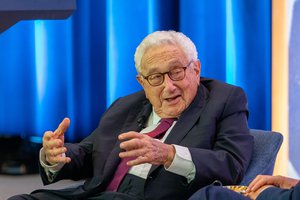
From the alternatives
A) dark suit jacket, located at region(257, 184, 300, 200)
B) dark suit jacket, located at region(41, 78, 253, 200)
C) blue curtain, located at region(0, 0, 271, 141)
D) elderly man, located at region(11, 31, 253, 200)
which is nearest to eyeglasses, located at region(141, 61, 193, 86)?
elderly man, located at region(11, 31, 253, 200)

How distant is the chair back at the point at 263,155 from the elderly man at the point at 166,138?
6 cm

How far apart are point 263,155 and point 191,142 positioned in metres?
0.29

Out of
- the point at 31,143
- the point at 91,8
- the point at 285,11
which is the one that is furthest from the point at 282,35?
the point at 31,143

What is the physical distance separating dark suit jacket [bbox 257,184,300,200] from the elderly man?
0.50 metres

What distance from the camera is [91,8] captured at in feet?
14.3

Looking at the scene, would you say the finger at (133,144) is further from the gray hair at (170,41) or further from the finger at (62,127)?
the gray hair at (170,41)

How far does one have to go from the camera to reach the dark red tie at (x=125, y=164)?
236cm

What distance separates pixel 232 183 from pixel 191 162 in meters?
0.19

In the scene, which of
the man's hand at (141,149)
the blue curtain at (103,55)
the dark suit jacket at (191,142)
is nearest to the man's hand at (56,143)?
the dark suit jacket at (191,142)

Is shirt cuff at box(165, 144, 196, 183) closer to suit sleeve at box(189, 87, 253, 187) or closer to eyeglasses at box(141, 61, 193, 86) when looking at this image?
suit sleeve at box(189, 87, 253, 187)

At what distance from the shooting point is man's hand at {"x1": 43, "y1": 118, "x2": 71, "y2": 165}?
7.21 feet

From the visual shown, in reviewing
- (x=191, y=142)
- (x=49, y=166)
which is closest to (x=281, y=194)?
(x=191, y=142)

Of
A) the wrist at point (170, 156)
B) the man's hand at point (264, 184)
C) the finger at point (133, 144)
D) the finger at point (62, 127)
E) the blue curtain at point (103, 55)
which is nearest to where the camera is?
the man's hand at point (264, 184)

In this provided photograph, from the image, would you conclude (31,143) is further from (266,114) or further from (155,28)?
(266,114)
